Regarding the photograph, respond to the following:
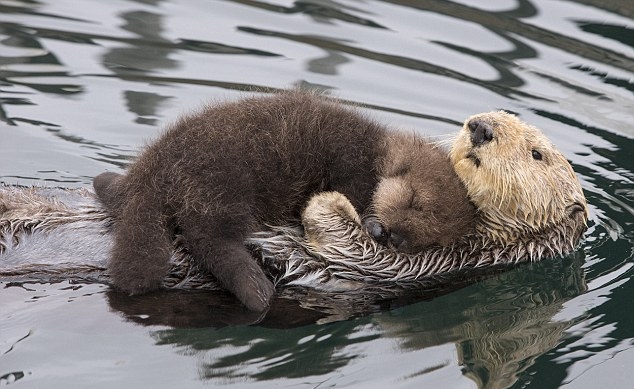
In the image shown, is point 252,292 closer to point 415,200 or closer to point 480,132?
point 415,200

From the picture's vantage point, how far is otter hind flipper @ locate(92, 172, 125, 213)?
221 inches

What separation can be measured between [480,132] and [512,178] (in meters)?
0.30

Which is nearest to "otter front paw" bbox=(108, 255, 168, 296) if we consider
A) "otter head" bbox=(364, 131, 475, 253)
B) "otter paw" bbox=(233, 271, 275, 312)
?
"otter paw" bbox=(233, 271, 275, 312)

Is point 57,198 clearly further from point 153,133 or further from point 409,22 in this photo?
point 409,22

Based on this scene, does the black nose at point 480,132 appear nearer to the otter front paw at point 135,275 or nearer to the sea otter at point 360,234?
the sea otter at point 360,234

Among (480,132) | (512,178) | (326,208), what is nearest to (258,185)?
(326,208)

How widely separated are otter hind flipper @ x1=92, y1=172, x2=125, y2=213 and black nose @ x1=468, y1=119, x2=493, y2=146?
1874mm

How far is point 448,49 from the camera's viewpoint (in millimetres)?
9352

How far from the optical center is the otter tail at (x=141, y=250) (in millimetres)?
5207

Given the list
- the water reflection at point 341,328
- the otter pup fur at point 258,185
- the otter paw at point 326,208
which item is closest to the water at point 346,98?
the water reflection at point 341,328

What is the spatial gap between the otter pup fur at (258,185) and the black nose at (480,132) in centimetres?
19

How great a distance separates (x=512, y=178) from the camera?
5.74 metres

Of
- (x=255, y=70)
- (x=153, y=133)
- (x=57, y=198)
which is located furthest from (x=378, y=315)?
(x=255, y=70)

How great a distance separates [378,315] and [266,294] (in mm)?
653
